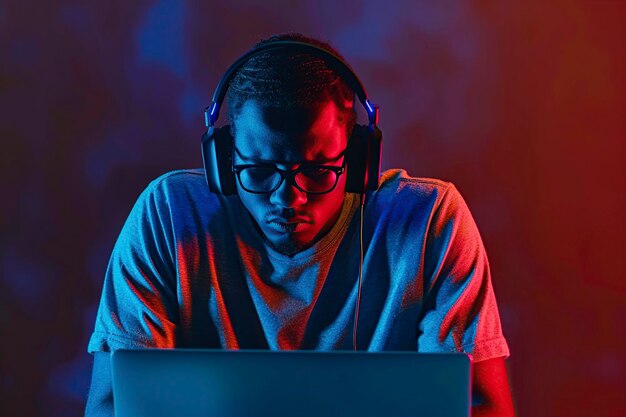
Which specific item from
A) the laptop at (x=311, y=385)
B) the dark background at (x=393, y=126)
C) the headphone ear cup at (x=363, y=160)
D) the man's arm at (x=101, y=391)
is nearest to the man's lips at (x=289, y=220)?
the headphone ear cup at (x=363, y=160)

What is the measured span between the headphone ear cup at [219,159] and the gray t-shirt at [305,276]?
0.16 metres

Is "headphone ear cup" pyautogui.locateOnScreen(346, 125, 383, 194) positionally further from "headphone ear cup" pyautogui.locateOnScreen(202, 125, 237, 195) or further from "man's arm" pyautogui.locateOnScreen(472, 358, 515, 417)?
"man's arm" pyautogui.locateOnScreen(472, 358, 515, 417)

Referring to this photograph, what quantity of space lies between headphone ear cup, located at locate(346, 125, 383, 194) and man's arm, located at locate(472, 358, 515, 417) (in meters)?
0.39

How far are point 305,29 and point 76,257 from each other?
2.99 ft

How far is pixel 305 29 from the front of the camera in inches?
80.7

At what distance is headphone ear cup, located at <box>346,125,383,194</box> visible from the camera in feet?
4.34

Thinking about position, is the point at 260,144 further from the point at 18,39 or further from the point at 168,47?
the point at 18,39

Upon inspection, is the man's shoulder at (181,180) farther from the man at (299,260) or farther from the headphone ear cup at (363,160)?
the headphone ear cup at (363,160)

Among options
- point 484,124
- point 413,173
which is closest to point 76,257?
point 413,173

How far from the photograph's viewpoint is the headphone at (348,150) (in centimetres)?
130

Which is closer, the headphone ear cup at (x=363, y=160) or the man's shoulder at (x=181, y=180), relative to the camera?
the headphone ear cup at (x=363, y=160)

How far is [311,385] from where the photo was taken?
2.75 ft

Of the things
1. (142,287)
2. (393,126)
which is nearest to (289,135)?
(142,287)

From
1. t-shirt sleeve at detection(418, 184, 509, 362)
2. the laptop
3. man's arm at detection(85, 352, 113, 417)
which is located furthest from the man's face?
the laptop
